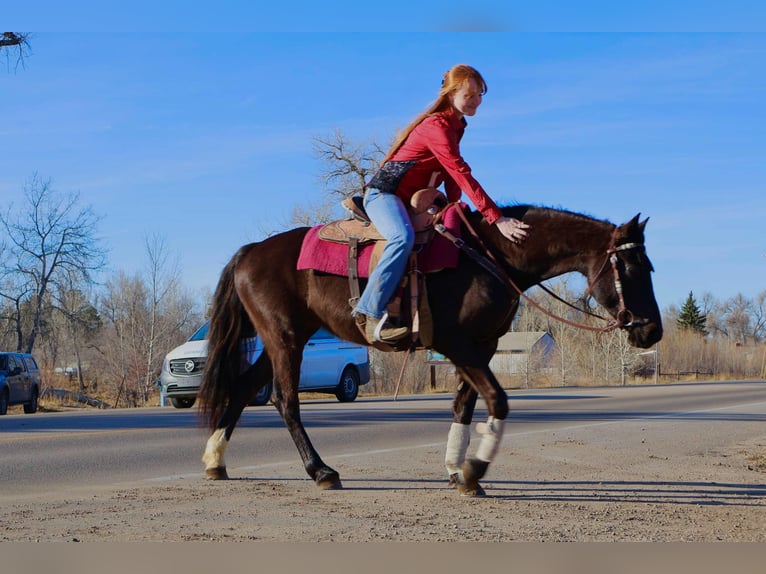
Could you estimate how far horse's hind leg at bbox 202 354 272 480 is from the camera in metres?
7.83

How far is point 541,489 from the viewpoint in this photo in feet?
24.7

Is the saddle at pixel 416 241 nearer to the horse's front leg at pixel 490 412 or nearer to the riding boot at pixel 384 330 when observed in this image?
the riding boot at pixel 384 330

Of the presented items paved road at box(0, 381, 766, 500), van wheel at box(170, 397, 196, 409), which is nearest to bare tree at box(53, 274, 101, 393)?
van wheel at box(170, 397, 196, 409)

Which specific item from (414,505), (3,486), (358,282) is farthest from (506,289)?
(3,486)

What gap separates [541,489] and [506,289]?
192 cm

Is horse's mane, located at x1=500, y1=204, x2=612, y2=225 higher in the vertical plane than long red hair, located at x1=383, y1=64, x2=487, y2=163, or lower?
lower

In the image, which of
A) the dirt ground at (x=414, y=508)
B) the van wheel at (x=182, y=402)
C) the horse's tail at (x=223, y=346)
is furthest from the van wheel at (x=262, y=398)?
the horse's tail at (x=223, y=346)

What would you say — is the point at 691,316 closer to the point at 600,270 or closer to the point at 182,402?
the point at 182,402

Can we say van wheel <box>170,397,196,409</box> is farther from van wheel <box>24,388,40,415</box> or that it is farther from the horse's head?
the horse's head

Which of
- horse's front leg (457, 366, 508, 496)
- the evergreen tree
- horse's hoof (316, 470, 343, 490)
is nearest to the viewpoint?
horse's front leg (457, 366, 508, 496)

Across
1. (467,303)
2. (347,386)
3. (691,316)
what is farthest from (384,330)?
(691,316)

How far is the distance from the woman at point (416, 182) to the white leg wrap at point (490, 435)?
89 centimetres

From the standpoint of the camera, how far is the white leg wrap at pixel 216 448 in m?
7.80

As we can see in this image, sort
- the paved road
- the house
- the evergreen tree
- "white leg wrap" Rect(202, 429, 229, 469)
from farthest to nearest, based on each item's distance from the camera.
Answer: the evergreen tree → the house → the paved road → "white leg wrap" Rect(202, 429, 229, 469)
